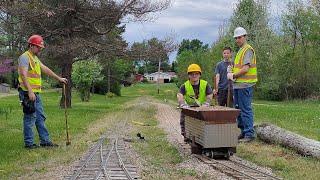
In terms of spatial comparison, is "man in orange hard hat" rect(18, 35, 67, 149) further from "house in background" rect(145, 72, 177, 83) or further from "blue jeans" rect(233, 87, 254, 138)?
"house in background" rect(145, 72, 177, 83)

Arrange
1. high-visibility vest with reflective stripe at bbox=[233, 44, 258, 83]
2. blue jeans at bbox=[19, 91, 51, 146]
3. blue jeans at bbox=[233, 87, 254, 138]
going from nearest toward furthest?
blue jeans at bbox=[19, 91, 51, 146], high-visibility vest with reflective stripe at bbox=[233, 44, 258, 83], blue jeans at bbox=[233, 87, 254, 138]

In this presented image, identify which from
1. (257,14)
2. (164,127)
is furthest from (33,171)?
(257,14)

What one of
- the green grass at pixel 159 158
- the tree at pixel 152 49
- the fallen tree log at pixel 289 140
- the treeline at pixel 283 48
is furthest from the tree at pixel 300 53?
the fallen tree log at pixel 289 140

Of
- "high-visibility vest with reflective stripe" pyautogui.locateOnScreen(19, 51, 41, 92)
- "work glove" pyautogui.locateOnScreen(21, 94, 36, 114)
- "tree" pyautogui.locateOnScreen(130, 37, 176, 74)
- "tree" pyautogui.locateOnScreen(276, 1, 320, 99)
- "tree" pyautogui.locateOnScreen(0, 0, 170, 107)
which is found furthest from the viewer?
"tree" pyautogui.locateOnScreen(276, 1, 320, 99)

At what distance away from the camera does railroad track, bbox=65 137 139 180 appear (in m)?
8.37

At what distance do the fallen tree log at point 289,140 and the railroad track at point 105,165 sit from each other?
332 centimetres

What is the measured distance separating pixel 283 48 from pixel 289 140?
146 feet

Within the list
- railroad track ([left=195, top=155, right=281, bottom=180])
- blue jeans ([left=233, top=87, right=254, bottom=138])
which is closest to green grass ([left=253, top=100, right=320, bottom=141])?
blue jeans ([left=233, top=87, right=254, bottom=138])

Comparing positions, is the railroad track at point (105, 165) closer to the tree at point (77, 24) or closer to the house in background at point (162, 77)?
the tree at point (77, 24)

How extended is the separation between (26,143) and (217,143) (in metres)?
4.70

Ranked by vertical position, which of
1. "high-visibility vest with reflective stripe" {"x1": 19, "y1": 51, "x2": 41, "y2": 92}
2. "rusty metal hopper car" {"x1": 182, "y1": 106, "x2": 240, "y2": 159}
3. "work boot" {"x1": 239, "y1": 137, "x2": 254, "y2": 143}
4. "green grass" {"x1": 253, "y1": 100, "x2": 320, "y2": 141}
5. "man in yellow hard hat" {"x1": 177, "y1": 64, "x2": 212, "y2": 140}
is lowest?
"green grass" {"x1": 253, "y1": 100, "x2": 320, "y2": 141}

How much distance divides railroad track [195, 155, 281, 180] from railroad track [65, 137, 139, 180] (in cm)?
144

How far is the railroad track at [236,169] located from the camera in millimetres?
8328

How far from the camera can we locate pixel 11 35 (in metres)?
28.8
